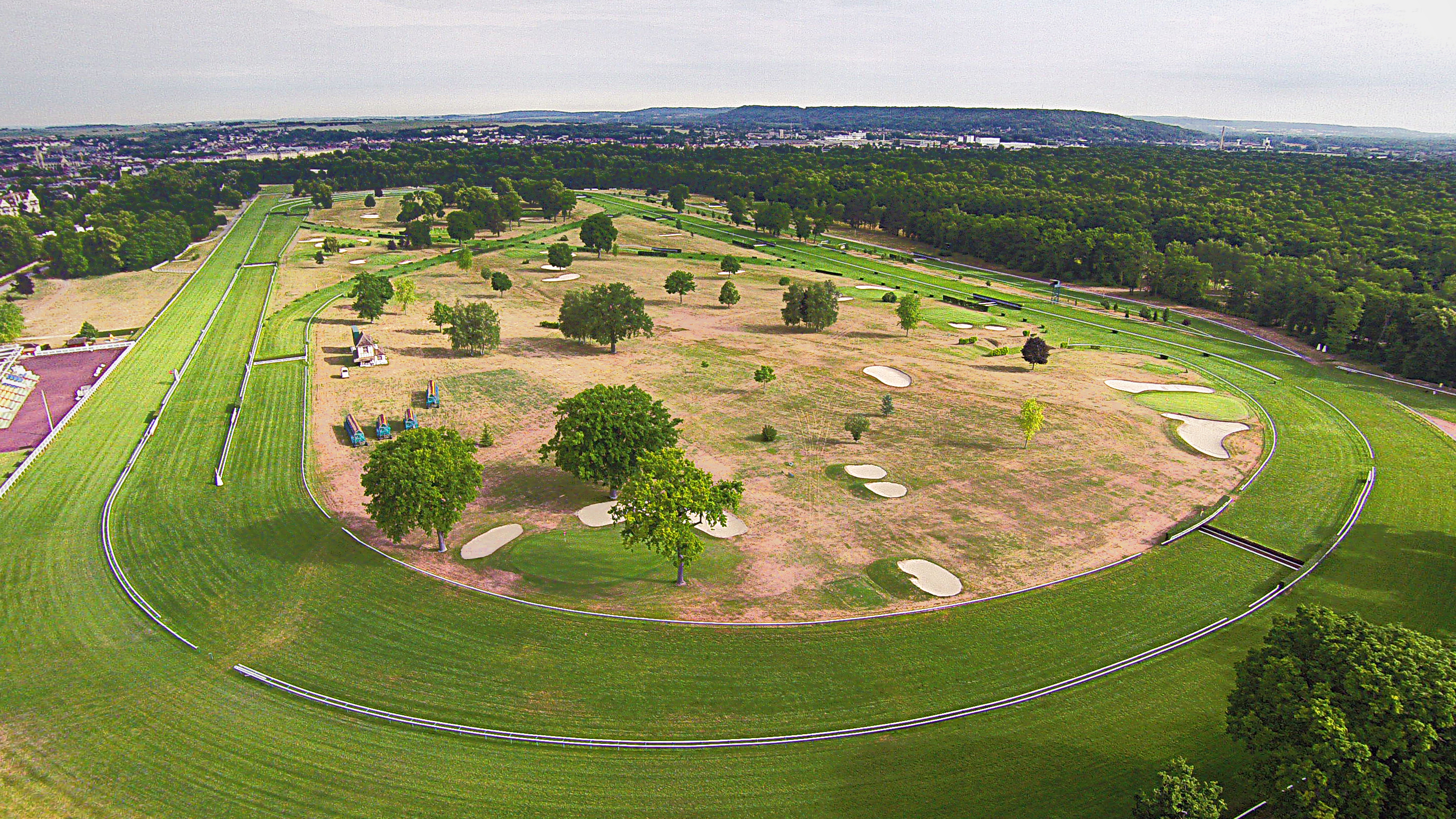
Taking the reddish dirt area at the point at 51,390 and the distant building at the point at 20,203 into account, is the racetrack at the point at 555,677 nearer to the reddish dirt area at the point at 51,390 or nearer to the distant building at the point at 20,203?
the reddish dirt area at the point at 51,390

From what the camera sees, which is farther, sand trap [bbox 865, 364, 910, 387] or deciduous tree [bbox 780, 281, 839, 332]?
deciduous tree [bbox 780, 281, 839, 332]

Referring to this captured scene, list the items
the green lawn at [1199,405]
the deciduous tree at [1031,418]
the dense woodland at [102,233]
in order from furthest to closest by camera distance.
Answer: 1. the dense woodland at [102,233]
2. the green lawn at [1199,405]
3. the deciduous tree at [1031,418]

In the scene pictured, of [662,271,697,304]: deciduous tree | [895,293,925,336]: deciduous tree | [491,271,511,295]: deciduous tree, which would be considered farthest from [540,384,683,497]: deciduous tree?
[491,271,511,295]: deciduous tree

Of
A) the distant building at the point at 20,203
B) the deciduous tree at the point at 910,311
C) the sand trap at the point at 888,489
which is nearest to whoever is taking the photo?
the sand trap at the point at 888,489

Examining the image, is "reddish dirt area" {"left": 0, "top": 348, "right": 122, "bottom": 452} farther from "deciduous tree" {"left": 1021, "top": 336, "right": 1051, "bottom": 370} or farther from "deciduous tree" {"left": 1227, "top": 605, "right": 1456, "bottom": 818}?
"deciduous tree" {"left": 1021, "top": 336, "right": 1051, "bottom": 370}

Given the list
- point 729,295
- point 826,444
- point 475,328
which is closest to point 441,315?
point 475,328

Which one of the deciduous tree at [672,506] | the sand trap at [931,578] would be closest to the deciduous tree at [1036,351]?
the sand trap at [931,578]

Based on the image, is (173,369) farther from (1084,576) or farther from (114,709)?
(1084,576)
